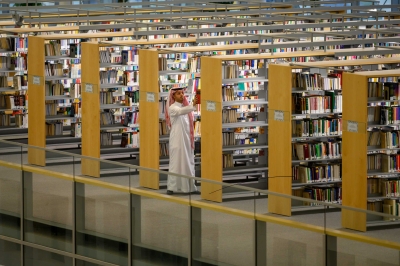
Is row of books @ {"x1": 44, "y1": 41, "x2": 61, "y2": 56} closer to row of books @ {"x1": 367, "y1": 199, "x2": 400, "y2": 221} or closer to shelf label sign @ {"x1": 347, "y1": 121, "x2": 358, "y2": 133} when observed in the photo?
shelf label sign @ {"x1": 347, "y1": 121, "x2": 358, "y2": 133}

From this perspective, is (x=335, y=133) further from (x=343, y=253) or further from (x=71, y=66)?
(x=71, y=66)

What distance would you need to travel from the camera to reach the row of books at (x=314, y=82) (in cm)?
1145

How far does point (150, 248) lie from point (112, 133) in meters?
5.07

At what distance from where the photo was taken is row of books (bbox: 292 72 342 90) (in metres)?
11.4

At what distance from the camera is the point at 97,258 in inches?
410

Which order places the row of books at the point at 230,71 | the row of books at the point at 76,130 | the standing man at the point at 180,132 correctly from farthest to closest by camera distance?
1. the row of books at the point at 76,130
2. the standing man at the point at 180,132
3. the row of books at the point at 230,71

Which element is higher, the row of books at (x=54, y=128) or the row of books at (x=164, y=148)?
the row of books at (x=54, y=128)

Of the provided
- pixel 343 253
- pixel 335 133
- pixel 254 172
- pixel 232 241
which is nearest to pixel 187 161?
pixel 254 172

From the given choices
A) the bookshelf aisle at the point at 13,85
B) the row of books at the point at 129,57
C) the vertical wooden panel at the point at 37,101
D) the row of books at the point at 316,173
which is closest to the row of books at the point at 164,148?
the row of books at the point at 129,57

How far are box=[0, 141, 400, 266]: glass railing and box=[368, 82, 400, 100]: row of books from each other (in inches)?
59.5

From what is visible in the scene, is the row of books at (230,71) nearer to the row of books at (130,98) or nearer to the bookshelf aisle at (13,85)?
the row of books at (130,98)

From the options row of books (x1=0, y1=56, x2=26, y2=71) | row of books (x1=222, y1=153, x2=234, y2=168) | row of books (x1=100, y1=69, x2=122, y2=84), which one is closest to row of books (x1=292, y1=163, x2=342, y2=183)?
row of books (x1=222, y1=153, x2=234, y2=168)

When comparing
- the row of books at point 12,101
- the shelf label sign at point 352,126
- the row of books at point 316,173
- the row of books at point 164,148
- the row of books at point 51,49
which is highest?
the row of books at point 51,49

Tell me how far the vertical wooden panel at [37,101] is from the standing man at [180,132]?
6.53 ft
